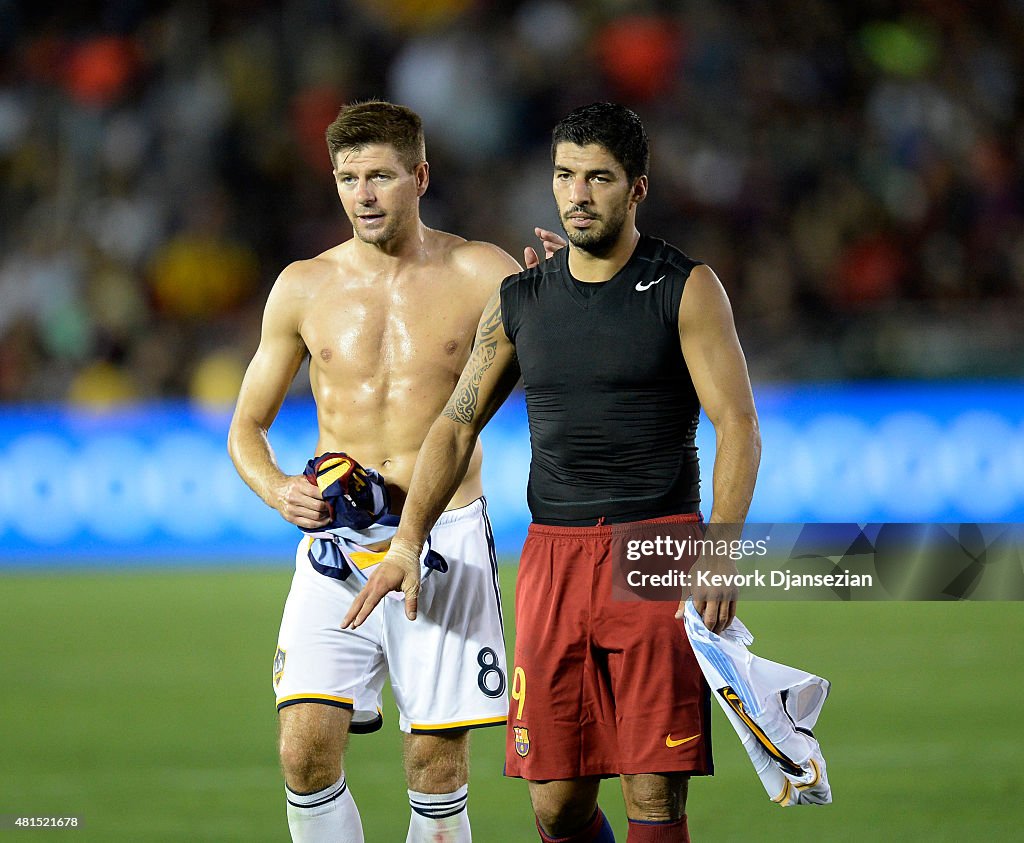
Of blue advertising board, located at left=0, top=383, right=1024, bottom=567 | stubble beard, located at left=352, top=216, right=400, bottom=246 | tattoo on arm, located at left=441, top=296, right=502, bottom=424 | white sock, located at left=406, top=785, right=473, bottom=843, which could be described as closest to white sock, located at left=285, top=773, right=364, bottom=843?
white sock, located at left=406, top=785, right=473, bottom=843

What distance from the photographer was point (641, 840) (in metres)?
4.23

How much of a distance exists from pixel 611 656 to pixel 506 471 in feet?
27.0

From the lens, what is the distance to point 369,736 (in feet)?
26.1

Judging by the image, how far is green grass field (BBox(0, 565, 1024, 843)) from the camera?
20.1 feet

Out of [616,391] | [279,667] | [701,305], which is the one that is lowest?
[279,667]

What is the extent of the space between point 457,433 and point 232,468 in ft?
27.4

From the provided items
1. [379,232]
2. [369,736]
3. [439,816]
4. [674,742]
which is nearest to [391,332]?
[379,232]

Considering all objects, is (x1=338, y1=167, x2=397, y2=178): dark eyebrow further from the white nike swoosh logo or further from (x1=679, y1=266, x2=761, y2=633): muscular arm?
(x1=679, y1=266, x2=761, y2=633): muscular arm

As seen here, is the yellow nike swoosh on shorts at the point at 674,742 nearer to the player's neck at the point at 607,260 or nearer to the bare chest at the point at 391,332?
the player's neck at the point at 607,260

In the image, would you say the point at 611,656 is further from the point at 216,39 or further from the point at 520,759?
the point at 216,39

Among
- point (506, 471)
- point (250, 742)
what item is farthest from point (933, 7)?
point (250, 742)

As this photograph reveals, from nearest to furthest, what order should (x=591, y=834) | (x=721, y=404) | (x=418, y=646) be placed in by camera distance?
(x=721, y=404), (x=591, y=834), (x=418, y=646)

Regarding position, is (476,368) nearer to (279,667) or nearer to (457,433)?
(457,433)

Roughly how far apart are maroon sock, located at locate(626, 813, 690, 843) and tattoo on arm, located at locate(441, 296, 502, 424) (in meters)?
1.28
